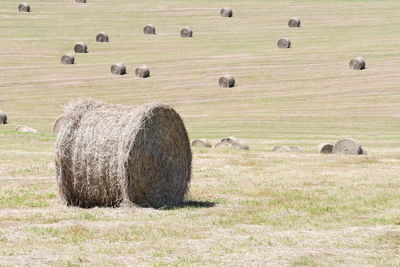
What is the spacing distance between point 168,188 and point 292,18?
52.5m

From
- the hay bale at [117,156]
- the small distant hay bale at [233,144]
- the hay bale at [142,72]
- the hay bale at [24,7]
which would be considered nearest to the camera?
the hay bale at [117,156]

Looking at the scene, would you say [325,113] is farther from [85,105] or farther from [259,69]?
[85,105]

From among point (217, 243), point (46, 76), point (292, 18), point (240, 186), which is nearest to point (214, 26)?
point (292, 18)

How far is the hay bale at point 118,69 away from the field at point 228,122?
0.72 meters

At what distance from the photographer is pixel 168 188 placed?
17.4 m

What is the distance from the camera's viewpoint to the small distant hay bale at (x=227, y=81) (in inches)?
2042

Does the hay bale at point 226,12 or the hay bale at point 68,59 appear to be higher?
the hay bale at point 226,12

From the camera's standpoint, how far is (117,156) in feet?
53.9

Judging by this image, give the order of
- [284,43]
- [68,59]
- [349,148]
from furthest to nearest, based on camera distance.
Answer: [284,43]
[68,59]
[349,148]

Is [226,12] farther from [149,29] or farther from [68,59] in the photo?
[68,59]

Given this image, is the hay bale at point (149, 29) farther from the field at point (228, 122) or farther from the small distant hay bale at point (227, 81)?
the small distant hay bale at point (227, 81)

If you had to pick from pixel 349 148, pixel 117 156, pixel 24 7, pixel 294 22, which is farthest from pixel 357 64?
pixel 117 156

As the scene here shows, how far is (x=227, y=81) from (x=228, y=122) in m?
9.99

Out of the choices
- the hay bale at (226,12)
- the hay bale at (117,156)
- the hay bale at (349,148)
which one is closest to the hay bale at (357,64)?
the hay bale at (226,12)
